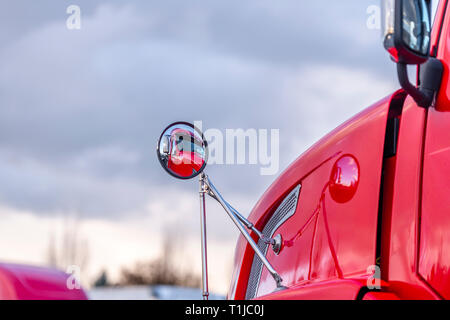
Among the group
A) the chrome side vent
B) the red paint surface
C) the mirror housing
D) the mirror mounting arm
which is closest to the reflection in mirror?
the mirror housing

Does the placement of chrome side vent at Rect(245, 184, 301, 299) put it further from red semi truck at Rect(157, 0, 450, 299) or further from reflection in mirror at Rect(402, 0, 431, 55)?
reflection in mirror at Rect(402, 0, 431, 55)

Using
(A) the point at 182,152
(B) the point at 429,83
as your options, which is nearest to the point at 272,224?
(A) the point at 182,152

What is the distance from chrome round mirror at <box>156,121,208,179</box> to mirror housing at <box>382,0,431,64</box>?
1.03m

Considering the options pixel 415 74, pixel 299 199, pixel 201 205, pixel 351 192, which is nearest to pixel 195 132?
pixel 201 205

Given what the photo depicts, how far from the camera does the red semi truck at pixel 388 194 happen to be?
219cm

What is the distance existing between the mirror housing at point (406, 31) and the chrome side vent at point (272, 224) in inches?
42.1

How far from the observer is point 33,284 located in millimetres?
2344

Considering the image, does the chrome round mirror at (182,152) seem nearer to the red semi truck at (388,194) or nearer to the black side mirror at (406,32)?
the red semi truck at (388,194)

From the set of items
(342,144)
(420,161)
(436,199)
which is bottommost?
(436,199)

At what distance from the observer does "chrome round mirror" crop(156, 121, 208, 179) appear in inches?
114

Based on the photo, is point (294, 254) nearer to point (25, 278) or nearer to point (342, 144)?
point (342, 144)
